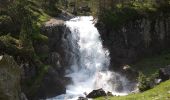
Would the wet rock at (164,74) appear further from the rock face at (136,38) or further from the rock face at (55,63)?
the rock face at (136,38)

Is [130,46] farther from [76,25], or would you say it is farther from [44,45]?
[44,45]

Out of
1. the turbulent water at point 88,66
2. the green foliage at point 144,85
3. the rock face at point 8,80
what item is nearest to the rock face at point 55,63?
the turbulent water at point 88,66

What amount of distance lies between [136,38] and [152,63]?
26.9 feet

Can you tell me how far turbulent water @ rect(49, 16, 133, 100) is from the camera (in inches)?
2667

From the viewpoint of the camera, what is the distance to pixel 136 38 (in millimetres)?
81250

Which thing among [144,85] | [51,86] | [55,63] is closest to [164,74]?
[144,85]

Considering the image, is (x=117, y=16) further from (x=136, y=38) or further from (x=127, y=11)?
(x=136, y=38)

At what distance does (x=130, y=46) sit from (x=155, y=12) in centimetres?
955

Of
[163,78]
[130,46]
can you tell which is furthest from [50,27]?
[163,78]

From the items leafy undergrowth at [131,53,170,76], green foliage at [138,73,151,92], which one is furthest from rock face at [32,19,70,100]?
green foliage at [138,73,151,92]

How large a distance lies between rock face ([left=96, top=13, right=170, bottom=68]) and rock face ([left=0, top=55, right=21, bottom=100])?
172ft

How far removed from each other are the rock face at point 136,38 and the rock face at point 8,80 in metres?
52.3

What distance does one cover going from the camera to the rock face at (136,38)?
79.0 metres

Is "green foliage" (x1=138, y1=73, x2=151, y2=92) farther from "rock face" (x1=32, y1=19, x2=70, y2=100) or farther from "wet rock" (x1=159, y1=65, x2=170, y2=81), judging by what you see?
"rock face" (x1=32, y1=19, x2=70, y2=100)
